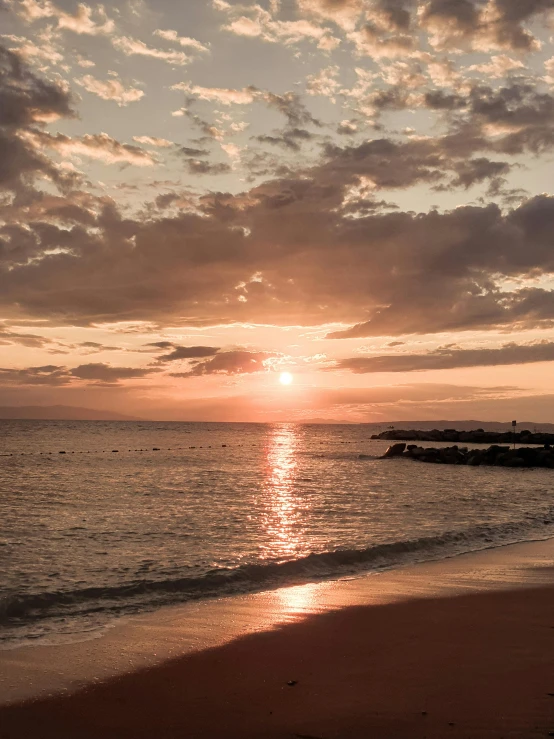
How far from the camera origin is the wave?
11047mm

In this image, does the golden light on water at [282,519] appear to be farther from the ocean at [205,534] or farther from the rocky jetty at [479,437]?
the rocky jetty at [479,437]

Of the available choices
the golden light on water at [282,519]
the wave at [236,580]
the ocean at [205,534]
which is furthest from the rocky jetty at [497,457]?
the wave at [236,580]

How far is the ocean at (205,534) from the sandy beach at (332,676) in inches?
61.5

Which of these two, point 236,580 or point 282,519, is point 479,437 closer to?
point 282,519

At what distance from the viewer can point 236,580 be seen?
13430mm

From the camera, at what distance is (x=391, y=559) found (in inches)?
631

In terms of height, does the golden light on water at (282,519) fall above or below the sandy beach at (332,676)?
below

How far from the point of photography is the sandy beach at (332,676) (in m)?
6.41

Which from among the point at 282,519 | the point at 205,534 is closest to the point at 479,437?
the point at 282,519

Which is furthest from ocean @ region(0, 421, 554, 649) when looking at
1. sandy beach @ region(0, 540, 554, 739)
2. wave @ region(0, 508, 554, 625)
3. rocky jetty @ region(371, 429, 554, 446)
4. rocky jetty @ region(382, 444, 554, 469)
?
rocky jetty @ region(371, 429, 554, 446)

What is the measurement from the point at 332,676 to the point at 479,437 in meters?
104

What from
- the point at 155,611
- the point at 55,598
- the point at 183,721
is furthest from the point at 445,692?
the point at 55,598

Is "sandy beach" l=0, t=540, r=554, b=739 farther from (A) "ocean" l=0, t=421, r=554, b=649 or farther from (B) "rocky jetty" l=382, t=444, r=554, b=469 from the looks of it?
(B) "rocky jetty" l=382, t=444, r=554, b=469

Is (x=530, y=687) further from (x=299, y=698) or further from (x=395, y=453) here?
(x=395, y=453)
